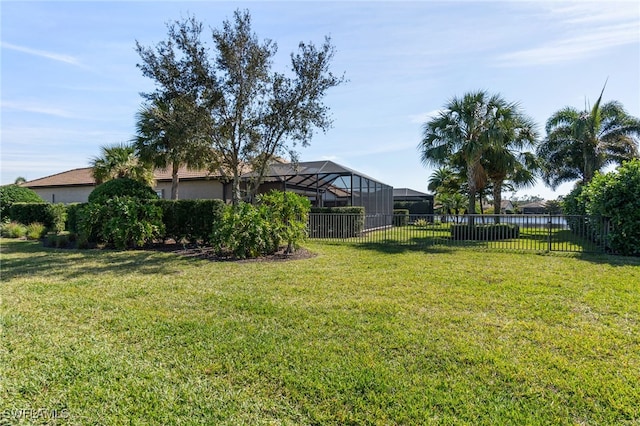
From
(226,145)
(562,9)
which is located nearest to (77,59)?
(226,145)

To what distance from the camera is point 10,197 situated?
16641 mm

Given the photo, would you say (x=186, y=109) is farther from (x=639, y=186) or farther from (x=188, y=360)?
(x=639, y=186)

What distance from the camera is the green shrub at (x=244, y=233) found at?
8.52 meters

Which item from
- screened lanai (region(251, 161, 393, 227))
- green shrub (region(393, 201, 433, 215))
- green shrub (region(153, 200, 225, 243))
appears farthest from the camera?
green shrub (region(393, 201, 433, 215))

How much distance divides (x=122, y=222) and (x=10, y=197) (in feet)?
38.7

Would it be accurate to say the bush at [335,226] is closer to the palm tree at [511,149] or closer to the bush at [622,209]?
the palm tree at [511,149]

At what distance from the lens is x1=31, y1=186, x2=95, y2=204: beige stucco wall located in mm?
22547

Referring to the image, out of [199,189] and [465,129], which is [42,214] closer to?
[199,189]

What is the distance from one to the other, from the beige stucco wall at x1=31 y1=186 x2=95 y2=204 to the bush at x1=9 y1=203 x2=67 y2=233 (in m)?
6.89

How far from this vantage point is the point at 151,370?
2.97 meters

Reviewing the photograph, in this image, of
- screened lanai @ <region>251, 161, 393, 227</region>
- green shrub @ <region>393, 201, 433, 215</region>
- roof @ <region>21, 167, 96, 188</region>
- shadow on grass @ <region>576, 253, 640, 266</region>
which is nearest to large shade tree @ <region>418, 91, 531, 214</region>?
screened lanai @ <region>251, 161, 393, 227</region>

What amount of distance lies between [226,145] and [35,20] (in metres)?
5.23

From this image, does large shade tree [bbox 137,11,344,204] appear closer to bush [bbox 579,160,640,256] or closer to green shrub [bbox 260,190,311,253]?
green shrub [bbox 260,190,311,253]

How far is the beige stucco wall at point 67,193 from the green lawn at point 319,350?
19.1 metres
